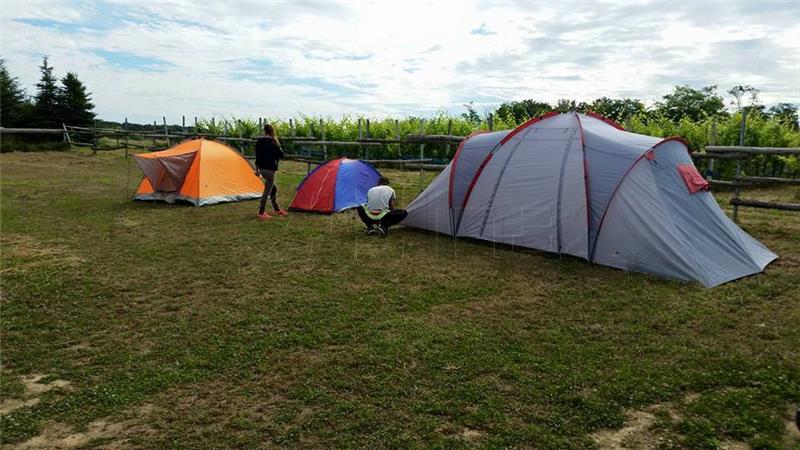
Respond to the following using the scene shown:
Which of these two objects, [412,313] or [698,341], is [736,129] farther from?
[412,313]

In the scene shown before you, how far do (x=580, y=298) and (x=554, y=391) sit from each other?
1.95 metres

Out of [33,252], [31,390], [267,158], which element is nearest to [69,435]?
[31,390]

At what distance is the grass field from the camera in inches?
116

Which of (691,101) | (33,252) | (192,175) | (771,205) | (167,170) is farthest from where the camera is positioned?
(691,101)

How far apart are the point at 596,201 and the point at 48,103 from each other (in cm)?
3193

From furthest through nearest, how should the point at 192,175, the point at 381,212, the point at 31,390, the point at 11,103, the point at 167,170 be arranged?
the point at 11,103, the point at 167,170, the point at 192,175, the point at 381,212, the point at 31,390

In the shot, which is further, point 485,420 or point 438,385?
point 438,385

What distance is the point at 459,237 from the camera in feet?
24.9

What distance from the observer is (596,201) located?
6.22 m

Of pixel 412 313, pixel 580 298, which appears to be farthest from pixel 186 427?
pixel 580 298

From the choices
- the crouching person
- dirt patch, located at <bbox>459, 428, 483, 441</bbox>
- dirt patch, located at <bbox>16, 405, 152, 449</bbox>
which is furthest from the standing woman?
dirt patch, located at <bbox>459, 428, 483, 441</bbox>

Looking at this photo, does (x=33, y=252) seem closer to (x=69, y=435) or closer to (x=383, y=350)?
(x=69, y=435)

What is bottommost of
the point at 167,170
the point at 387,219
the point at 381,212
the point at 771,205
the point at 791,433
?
the point at 791,433

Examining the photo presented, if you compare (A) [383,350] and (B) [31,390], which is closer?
(B) [31,390]
